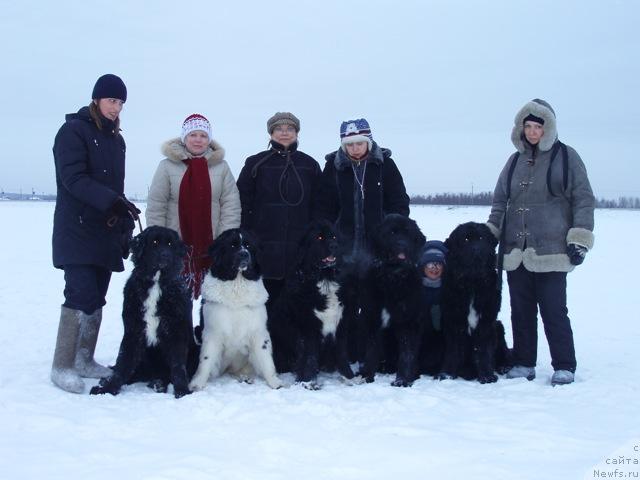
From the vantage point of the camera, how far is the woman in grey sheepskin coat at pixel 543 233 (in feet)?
15.6

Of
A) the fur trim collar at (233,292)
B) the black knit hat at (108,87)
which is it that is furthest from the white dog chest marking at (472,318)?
the black knit hat at (108,87)

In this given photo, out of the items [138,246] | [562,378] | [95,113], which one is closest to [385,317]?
[562,378]

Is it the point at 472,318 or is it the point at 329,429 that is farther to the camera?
the point at 472,318

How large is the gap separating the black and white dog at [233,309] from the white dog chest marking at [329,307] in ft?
1.57

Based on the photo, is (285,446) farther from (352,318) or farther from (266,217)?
(266,217)

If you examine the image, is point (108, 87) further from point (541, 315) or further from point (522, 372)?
point (522, 372)

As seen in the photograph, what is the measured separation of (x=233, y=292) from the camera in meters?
4.66

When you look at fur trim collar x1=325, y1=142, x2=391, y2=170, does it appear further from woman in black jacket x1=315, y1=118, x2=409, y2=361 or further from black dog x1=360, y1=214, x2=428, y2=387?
black dog x1=360, y1=214, x2=428, y2=387

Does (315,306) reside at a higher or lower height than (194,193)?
lower

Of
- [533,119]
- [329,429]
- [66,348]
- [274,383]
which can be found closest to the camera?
[329,429]

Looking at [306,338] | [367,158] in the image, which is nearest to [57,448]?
[306,338]

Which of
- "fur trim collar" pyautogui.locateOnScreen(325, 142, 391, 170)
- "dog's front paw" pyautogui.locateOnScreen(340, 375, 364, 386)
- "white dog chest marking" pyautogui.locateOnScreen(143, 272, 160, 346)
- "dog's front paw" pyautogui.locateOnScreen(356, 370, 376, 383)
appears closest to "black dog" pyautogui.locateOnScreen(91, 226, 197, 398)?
"white dog chest marking" pyautogui.locateOnScreen(143, 272, 160, 346)

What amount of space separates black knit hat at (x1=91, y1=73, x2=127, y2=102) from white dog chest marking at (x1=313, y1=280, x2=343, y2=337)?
2276 mm

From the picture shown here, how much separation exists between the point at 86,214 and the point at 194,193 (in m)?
0.95
